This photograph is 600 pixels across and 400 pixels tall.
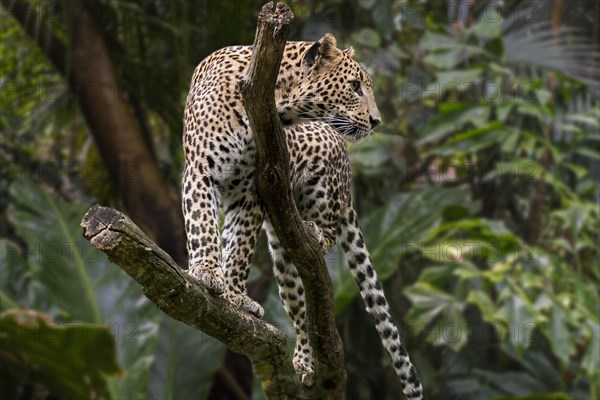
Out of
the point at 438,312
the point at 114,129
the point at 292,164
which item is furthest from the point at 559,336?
the point at 292,164

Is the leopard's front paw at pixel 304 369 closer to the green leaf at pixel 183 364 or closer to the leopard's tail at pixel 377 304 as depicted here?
the leopard's tail at pixel 377 304

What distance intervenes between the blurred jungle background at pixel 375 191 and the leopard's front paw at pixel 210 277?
3853mm

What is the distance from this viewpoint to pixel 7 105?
42.1 feet

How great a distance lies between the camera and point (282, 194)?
4598mm

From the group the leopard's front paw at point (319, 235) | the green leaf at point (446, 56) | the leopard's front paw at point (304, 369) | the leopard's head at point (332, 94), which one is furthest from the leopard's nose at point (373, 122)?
the green leaf at point (446, 56)

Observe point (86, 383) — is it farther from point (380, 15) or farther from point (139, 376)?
point (380, 15)

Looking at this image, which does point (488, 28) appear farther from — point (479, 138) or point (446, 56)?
point (479, 138)

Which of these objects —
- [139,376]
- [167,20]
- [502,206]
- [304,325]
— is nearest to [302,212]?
[304,325]

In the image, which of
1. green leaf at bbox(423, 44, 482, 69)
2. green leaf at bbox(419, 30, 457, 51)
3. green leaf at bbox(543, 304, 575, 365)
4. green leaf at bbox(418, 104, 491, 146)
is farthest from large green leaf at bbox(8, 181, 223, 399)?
green leaf at bbox(419, 30, 457, 51)

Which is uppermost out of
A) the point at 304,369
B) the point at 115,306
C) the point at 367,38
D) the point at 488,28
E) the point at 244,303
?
the point at 488,28

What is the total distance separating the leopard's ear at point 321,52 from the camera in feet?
16.6

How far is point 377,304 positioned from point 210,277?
4.36 feet

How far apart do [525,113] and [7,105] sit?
21.0 ft

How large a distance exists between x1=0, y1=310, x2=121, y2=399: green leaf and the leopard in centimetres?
340
